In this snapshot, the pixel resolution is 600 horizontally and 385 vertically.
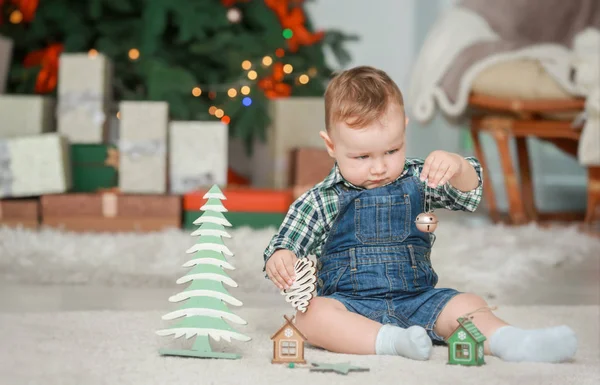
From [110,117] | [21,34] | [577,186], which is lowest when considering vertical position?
[577,186]

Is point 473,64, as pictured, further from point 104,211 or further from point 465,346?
point 465,346

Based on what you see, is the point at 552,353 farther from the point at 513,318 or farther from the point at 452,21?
the point at 452,21

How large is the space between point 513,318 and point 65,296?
784 mm

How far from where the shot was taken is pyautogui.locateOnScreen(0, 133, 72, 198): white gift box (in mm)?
2514

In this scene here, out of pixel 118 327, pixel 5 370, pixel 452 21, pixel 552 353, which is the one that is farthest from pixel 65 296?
pixel 452 21

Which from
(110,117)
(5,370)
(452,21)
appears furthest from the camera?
(110,117)

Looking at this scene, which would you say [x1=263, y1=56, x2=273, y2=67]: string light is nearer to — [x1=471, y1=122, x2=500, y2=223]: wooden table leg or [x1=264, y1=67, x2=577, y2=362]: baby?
[x1=471, y1=122, x2=500, y2=223]: wooden table leg

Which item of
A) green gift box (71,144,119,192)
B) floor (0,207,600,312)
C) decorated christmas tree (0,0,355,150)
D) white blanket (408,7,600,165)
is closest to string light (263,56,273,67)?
decorated christmas tree (0,0,355,150)

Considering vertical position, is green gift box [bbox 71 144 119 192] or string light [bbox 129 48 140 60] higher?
string light [bbox 129 48 140 60]

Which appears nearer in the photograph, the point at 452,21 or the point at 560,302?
the point at 560,302

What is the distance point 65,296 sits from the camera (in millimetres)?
1493

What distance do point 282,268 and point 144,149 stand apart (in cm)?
161

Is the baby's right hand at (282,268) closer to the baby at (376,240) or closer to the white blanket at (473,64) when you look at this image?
the baby at (376,240)

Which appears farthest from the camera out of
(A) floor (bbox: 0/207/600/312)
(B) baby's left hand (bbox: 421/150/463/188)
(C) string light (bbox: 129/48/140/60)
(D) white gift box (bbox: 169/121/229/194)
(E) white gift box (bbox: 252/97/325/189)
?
(C) string light (bbox: 129/48/140/60)
